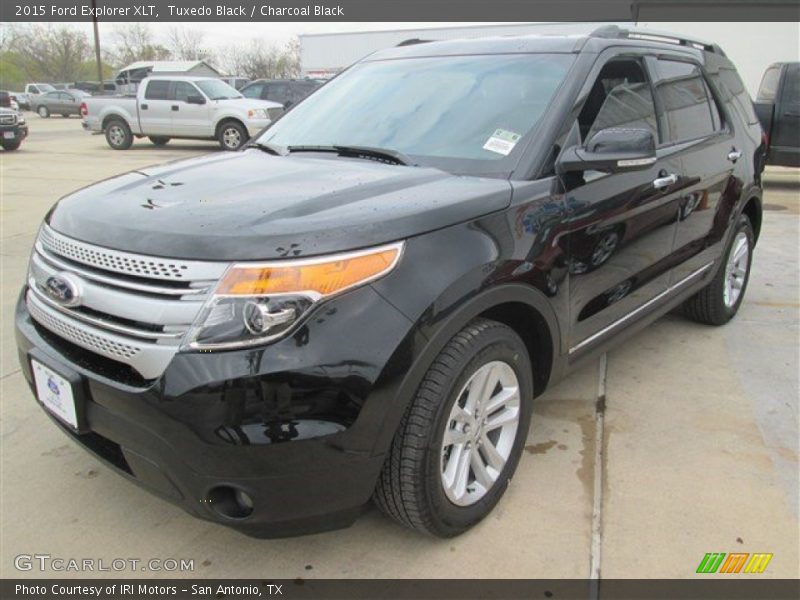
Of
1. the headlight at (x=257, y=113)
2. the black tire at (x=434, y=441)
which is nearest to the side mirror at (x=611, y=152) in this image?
the black tire at (x=434, y=441)

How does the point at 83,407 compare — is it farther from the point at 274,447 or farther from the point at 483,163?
the point at 483,163

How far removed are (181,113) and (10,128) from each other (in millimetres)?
4250

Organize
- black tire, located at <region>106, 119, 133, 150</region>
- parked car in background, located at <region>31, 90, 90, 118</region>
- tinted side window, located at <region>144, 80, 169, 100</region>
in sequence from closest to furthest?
tinted side window, located at <region>144, 80, 169, 100</region> < black tire, located at <region>106, 119, 133, 150</region> < parked car in background, located at <region>31, 90, 90, 118</region>

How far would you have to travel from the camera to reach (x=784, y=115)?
35.5 feet

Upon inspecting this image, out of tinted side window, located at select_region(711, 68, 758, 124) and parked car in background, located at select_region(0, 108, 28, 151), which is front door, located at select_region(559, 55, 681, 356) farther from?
parked car in background, located at select_region(0, 108, 28, 151)

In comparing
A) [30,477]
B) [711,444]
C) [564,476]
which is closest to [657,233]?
[711,444]

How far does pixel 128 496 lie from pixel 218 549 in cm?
53

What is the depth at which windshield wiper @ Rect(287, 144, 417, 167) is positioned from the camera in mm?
2708

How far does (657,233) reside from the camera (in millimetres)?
3258

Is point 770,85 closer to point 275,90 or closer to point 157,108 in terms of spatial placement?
point 275,90

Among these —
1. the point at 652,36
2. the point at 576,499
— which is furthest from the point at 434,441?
the point at 652,36

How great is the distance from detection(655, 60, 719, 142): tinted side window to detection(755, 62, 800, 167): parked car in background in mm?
8217

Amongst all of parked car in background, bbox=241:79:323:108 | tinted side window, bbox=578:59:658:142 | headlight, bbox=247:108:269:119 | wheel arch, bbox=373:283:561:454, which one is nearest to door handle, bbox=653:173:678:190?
tinted side window, bbox=578:59:658:142

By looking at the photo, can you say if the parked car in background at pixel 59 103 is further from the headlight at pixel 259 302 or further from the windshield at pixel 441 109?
the headlight at pixel 259 302
